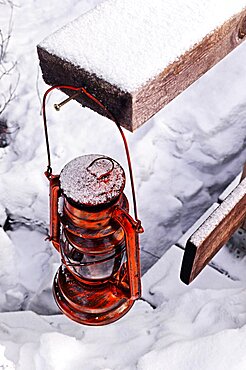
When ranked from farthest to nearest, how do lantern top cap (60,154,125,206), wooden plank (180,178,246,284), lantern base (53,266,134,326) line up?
wooden plank (180,178,246,284)
lantern base (53,266,134,326)
lantern top cap (60,154,125,206)

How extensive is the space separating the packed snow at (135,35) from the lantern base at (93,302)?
0.70m

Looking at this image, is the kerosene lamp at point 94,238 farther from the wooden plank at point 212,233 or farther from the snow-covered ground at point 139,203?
the snow-covered ground at point 139,203

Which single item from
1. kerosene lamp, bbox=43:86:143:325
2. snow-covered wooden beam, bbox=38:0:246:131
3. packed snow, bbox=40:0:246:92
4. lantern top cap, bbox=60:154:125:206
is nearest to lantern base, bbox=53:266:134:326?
kerosene lamp, bbox=43:86:143:325

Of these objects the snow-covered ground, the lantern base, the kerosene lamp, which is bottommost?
the snow-covered ground

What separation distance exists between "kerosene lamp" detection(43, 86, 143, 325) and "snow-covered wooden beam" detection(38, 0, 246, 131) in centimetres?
5

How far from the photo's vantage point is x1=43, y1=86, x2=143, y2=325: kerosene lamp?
4.19 feet

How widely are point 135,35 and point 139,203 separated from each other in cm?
353

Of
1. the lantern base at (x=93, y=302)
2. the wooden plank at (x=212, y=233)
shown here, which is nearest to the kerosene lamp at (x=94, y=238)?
the lantern base at (x=93, y=302)

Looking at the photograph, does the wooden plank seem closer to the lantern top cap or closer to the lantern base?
the lantern base

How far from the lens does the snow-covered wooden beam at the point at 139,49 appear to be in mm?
1136

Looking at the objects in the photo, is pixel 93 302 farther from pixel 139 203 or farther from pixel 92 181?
pixel 139 203

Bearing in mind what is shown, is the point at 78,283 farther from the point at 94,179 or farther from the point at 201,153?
the point at 201,153

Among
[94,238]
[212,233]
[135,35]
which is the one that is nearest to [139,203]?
[212,233]

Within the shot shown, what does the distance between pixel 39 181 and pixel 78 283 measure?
3.29 meters
